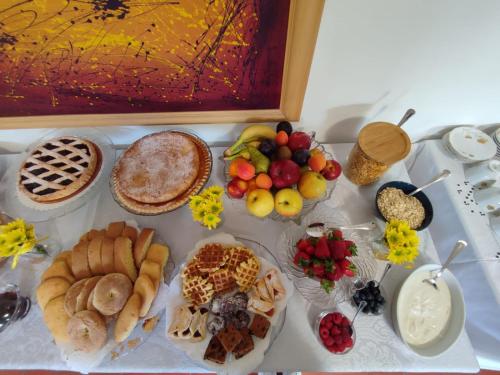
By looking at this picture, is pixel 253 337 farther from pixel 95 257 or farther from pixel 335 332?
pixel 95 257

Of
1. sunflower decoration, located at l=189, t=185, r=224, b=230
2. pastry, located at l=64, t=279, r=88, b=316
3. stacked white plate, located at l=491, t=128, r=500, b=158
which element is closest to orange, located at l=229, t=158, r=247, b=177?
sunflower decoration, located at l=189, t=185, r=224, b=230

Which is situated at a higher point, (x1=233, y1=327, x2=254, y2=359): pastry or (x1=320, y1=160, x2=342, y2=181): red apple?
(x1=320, y1=160, x2=342, y2=181): red apple

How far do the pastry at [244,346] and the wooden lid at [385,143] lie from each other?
0.61 metres

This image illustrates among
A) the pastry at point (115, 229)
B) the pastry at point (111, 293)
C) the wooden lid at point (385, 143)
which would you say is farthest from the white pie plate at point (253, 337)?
the wooden lid at point (385, 143)

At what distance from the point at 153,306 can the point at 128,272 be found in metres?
0.12

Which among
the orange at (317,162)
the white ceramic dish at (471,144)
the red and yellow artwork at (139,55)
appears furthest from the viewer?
the white ceramic dish at (471,144)

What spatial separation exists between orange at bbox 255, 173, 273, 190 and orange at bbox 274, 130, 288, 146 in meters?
0.12

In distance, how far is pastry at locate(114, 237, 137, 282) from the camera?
29.2 inches

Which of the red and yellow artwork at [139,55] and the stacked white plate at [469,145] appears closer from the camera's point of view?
the red and yellow artwork at [139,55]

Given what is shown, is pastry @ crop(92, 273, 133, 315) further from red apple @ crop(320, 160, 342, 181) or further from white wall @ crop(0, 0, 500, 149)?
red apple @ crop(320, 160, 342, 181)

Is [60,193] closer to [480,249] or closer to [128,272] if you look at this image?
[128,272]

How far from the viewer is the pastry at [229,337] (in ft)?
2.14

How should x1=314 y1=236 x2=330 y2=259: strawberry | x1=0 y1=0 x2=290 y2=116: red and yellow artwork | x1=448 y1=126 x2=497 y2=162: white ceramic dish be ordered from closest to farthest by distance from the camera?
x1=0 y1=0 x2=290 y2=116: red and yellow artwork, x1=314 y1=236 x2=330 y2=259: strawberry, x1=448 y1=126 x2=497 y2=162: white ceramic dish

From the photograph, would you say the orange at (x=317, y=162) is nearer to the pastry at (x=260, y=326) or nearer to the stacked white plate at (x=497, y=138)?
the pastry at (x=260, y=326)
